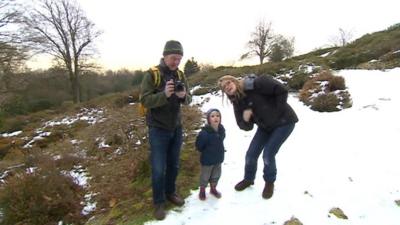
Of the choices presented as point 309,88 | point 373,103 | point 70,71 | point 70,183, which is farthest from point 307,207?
point 70,71

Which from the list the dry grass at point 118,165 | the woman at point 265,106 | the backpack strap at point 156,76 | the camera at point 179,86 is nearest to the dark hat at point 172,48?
the backpack strap at point 156,76

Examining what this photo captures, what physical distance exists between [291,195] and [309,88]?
6717mm

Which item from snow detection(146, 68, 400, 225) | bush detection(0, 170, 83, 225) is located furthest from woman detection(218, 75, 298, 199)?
bush detection(0, 170, 83, 225)

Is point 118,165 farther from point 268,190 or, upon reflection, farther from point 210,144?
point 268,190

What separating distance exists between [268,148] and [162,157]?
4.26 feet

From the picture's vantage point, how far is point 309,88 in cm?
1098

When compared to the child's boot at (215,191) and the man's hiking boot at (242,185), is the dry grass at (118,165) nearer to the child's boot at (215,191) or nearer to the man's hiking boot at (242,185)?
the child's boot at (215,191)

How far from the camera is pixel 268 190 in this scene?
471cm

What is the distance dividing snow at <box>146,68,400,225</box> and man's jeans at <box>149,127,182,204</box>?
1.21ft

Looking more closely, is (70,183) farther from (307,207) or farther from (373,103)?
(373,103)

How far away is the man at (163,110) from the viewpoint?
398cm

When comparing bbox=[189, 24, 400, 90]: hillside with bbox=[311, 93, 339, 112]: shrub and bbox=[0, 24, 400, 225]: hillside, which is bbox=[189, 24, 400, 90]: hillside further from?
bbox=[311, 93, 339, 112]: shrub

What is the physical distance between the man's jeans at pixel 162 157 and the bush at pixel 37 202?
1630 mm

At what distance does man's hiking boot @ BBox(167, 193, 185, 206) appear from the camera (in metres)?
4.59
